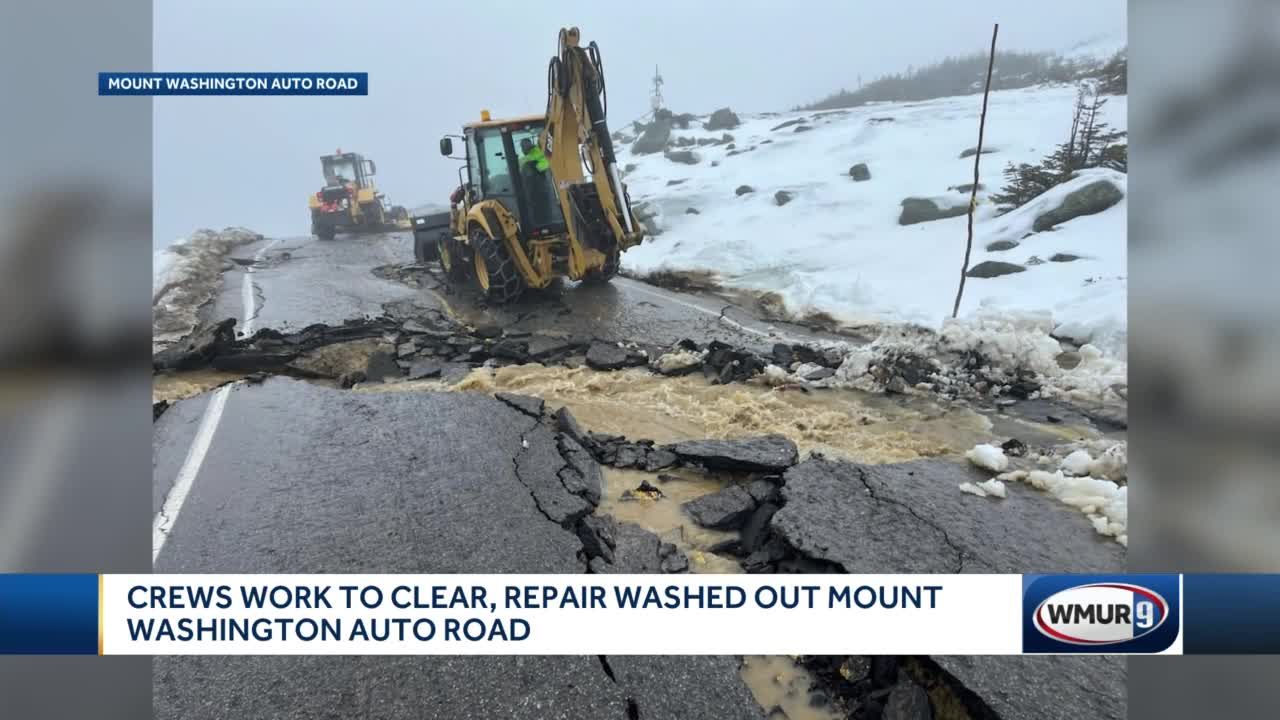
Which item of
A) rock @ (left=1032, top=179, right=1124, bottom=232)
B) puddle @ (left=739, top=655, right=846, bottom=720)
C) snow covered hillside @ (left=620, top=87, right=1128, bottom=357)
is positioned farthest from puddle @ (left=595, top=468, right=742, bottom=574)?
rock @ (left=1032, top=179, right=1124, bottom=232)

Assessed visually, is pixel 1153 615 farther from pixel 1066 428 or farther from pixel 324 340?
pixel 324 340

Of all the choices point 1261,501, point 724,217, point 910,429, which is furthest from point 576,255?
point 724,217

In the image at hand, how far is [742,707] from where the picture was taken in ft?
7.76

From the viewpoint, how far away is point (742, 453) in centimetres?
438

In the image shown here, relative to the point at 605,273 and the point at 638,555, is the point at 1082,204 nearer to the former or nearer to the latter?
the point at 605,273

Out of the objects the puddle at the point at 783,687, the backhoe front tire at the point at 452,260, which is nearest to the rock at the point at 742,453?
the puddle at the point at 783,687

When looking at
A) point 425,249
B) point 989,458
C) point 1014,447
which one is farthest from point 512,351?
point 1014,447

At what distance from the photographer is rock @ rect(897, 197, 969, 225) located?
14.8 m

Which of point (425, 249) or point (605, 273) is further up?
point (425, 249)

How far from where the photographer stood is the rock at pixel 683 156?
68.0ft

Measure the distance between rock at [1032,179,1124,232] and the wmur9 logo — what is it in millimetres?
10977

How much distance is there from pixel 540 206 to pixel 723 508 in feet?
15.8

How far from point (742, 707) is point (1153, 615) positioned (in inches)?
50.5

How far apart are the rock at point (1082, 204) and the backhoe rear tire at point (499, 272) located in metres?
8.86
